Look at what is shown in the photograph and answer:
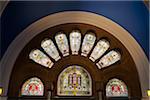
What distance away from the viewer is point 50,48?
269 inches

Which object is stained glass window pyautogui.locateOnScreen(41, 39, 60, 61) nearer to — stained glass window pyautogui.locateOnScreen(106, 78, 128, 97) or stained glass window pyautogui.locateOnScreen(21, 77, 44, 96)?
stained glass window pyautogui.locateOnScreen(21, 77, 44, 96)

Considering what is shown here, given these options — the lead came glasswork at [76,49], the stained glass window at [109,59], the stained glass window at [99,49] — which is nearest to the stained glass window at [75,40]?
the lead came glasswork at [76,49]

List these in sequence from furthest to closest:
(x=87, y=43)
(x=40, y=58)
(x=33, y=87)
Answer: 1. (x=87, y=43)
2. (x=40, y=58)
3. (x=33, y=87)

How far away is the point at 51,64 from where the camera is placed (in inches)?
264

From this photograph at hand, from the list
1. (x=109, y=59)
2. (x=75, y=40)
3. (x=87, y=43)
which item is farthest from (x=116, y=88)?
(x=75, y=40)

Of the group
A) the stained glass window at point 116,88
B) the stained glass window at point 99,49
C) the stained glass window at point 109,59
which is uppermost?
the stained glass window at point 99,49

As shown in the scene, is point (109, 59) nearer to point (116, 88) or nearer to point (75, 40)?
point (116, 88)

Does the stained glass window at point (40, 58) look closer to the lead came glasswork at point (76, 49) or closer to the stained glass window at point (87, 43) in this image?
the lead came glasswork at point (76, 49)

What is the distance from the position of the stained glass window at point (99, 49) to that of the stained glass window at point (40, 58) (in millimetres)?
1014

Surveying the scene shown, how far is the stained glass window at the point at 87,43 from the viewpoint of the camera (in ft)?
22.4

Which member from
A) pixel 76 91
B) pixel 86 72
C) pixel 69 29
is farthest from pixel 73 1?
pixel 76 91

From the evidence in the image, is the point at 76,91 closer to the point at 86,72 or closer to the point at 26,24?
the point at 86,72

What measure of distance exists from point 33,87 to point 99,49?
1821 mm

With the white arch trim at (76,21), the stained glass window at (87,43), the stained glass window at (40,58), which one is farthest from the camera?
the stained glass window at (87,43)
